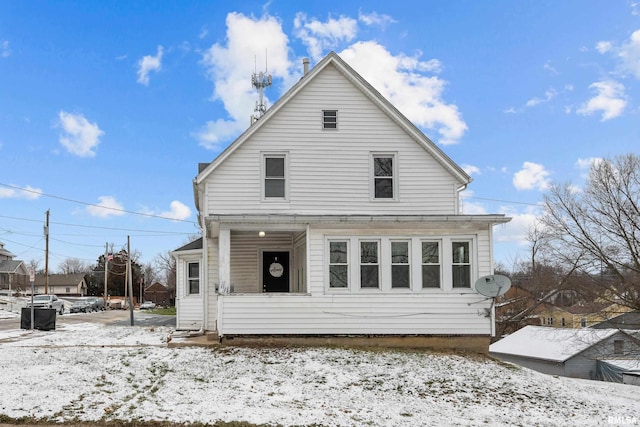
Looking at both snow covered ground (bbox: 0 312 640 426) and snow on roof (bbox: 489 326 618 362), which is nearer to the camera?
snow covered ground (bbox: 0 312 640 426)

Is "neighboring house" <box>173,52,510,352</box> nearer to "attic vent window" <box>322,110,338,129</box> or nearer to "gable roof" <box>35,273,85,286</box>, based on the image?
"attic vent window" <box>322,110,338,129</box>

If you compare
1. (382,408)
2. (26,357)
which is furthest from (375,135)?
(26,357)

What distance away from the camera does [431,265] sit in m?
14.3

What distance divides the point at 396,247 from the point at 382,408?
599 cm

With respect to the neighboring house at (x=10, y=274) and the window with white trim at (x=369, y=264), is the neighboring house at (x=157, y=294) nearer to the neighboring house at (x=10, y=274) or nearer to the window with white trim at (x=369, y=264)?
the neighboring house at (x=10, y=274)

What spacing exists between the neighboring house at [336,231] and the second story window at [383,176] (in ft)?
0.12

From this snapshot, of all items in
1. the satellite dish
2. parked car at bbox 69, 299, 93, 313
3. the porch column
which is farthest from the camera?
parked car at bbox 69, 299, 93, 313

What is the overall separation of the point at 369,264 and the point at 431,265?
5.46ft

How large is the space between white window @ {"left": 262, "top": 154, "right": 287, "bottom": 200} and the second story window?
2756 millimetres

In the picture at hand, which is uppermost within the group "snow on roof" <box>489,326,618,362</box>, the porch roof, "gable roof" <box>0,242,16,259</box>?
the porch roof

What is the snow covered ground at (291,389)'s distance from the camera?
840 cm

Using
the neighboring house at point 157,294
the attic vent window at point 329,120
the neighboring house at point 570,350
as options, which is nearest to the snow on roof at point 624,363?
the neighboring house at point 570,350

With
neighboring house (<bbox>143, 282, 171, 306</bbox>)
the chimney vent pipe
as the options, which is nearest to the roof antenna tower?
the chimney vent pipe

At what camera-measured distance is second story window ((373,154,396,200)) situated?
16.4 metres
